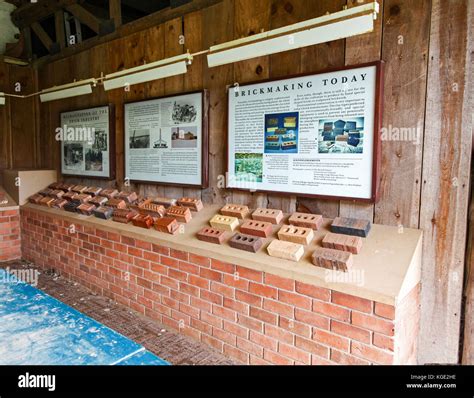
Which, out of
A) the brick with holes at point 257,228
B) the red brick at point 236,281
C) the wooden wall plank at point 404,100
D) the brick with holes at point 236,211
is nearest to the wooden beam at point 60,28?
the brick with holes at point 236,211

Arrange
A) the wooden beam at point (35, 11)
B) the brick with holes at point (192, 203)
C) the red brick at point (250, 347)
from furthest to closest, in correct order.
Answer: the wooden beam at point (35, 11) < the brick with holes at point (192, 203) < the red brick at point (250, 347)

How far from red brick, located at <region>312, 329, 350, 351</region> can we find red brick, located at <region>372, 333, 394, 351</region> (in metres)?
0.15

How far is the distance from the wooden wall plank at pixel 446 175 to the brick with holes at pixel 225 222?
1.23m

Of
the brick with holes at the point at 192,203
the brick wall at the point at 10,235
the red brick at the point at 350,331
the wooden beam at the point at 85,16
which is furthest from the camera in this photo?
the brick wall at the point at 10,235

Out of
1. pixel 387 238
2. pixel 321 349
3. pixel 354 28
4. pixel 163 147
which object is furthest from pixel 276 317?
pixel 163 147

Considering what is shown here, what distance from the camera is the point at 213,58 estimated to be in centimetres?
258

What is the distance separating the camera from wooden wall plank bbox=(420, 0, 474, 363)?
6.43ft

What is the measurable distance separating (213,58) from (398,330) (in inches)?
82.5

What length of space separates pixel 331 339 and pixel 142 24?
3.35 meters

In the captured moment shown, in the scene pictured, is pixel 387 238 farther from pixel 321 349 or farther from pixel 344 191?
pixel 321 349

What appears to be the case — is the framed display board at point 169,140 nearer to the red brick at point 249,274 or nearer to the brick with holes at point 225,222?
the brick with holes at point 225,222

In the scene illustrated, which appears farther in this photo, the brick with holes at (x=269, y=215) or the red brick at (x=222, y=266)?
the brick with holes at (x=269, y=215)

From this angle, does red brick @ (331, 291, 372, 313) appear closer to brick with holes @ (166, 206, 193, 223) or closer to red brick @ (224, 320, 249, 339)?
red brick @ (224, 320, 249, 339)

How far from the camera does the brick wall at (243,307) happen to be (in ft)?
6.00
